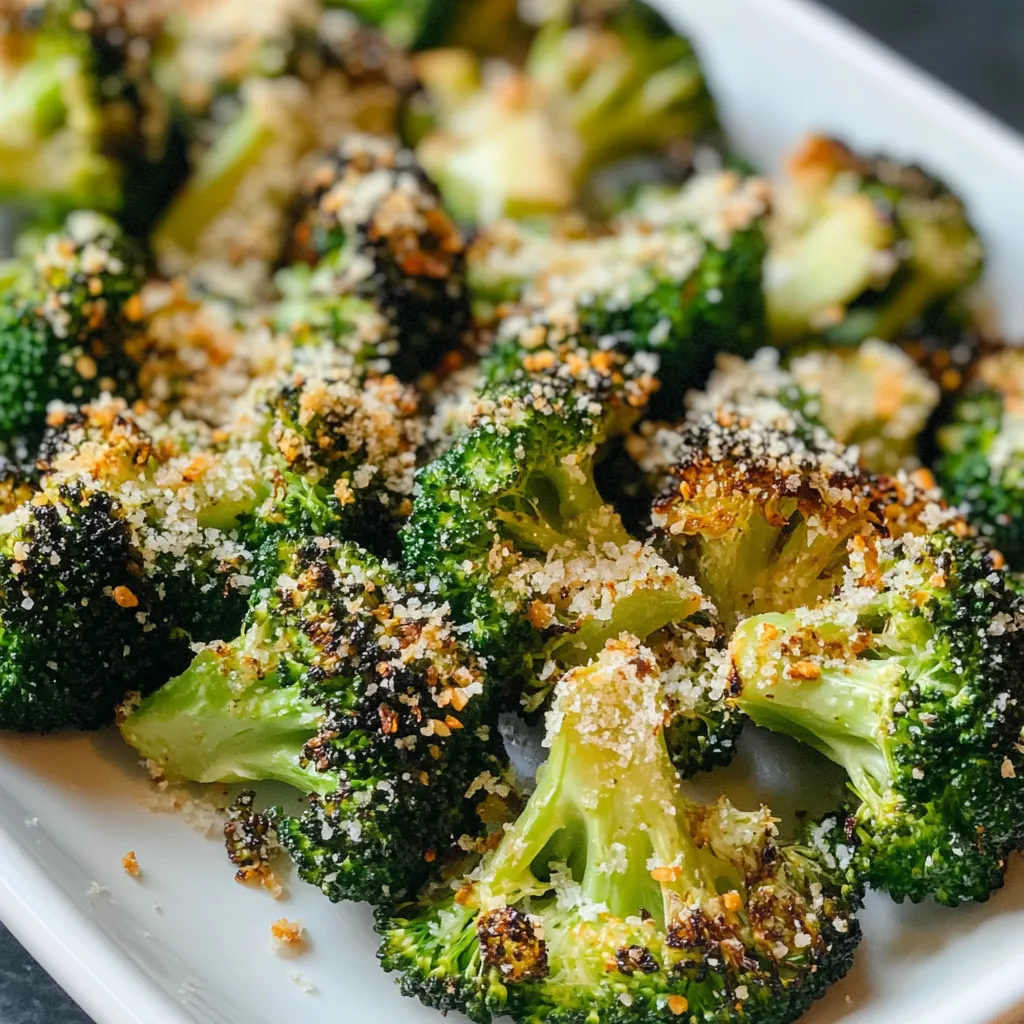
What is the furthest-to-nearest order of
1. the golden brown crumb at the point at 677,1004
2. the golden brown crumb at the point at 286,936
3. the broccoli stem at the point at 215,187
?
1. the broccoli stem at the point at 215,187
2. the golden brown crumb at the point at 286,936
3. the golden brown crumb at the point at 677,1004

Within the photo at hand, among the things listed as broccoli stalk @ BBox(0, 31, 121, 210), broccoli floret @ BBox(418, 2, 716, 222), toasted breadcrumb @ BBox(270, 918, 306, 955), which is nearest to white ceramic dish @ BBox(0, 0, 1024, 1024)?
toasted breadcrumb @ BBox(270, 918, 306, 955)

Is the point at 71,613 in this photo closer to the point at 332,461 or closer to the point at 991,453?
the point at 332,461

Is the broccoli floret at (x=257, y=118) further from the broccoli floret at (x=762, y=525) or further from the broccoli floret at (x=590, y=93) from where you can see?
the broccoli floret at (x=762, y=525)

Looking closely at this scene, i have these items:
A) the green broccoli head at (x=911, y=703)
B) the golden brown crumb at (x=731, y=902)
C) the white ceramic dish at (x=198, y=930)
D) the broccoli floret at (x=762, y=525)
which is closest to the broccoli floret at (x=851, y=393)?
the broccoli floret at (x=762, y=525)

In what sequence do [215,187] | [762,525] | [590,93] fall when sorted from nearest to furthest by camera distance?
[762,525], [215,187], [590,93]

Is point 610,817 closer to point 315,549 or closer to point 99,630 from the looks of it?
point 315,549

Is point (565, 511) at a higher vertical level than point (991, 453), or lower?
lower

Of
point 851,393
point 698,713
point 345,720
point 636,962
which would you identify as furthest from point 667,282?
point 636,962
